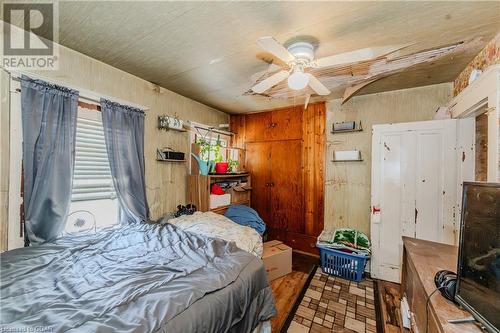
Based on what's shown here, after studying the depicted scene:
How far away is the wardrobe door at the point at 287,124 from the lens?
354 cm

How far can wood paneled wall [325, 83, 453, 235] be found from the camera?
269cm

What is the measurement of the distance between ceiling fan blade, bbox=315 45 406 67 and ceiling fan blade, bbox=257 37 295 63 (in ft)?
0.90

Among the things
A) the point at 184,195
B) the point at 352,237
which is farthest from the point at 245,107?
the point at 352,237

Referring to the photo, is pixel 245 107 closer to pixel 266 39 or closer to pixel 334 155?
pixel 334 155

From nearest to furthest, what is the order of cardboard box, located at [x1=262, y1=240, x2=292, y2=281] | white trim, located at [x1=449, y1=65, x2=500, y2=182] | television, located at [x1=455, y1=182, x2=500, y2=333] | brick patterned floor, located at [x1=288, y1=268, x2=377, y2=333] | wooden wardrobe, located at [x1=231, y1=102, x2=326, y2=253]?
television, located at [x1=455, y1=182, x2=500, y2=333] → white trim, located at [x1=449, y1=65, x2=500, y2=182] → brick patterned floor, located at [x1=288, y1=268, x2=377, y2=333] → cardboard box, located at [x1=262, y1=240, x2=292, y2=281] → wooden wardrobe, located at [x1=231, y1=102, x2=326, y2=253]

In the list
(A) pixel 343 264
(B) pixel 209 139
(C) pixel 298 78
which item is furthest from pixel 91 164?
(A) pixel 343 264

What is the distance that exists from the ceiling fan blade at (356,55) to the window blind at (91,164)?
2280 millimetres

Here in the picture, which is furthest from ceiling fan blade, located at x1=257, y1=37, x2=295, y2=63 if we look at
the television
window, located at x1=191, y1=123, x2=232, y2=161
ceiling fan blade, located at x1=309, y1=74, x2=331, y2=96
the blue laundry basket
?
the blue laundry basket

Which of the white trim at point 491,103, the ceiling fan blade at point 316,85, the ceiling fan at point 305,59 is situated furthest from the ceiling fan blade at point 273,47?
the white trim at point 491,103

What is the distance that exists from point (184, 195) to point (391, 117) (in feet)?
10.4

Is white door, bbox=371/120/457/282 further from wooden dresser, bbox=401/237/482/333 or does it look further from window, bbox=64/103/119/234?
window, bbox=64/103/119/234

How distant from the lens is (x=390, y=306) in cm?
209

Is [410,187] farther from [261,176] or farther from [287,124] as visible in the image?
[261,176]

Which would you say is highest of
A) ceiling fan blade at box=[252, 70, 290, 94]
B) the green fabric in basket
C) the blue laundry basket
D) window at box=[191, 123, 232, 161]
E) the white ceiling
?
the white ceiling
